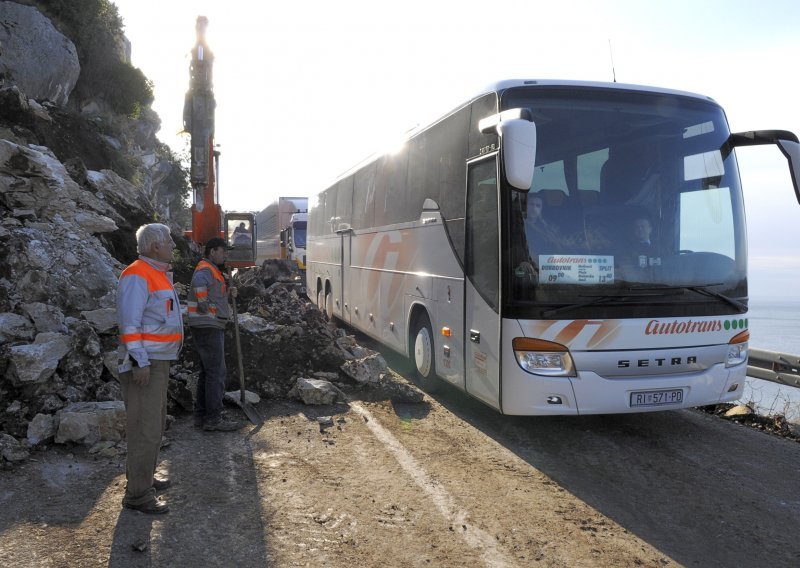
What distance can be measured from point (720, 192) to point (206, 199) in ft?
41.2

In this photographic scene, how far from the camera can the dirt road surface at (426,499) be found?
387 centimetres

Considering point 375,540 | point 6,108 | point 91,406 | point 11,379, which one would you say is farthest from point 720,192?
point 6,108

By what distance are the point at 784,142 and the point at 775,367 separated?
9.57 ft

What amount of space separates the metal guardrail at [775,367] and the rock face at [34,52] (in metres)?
21.2

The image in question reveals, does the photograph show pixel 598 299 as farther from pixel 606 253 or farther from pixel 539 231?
pixel 539 231

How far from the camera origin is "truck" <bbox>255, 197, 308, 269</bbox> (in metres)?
27.7

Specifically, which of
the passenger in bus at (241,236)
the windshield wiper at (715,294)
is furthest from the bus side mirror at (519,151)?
the passenger in bus at (241,236)

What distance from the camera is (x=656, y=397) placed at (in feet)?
18.5

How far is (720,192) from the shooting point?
19.2 ft

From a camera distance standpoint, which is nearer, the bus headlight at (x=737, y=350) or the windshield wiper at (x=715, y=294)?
the windshield wiper at (x=715, y=294)

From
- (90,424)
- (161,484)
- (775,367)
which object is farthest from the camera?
(775,367)

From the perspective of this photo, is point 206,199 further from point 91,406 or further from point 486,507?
point 486,507

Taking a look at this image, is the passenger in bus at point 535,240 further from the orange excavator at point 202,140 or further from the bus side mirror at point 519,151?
the orange excavator at point 202,140

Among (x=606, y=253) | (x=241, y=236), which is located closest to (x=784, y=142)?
(x=606, y=253)
